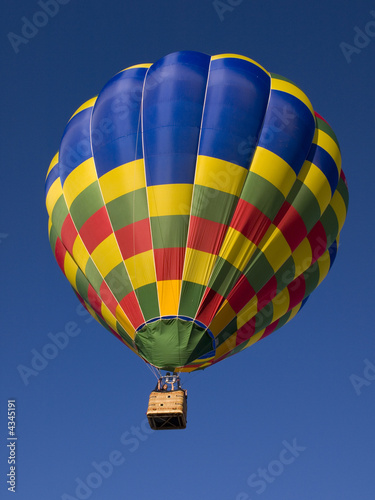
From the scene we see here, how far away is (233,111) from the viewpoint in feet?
44.1

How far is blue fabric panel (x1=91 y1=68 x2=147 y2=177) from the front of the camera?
1347cm

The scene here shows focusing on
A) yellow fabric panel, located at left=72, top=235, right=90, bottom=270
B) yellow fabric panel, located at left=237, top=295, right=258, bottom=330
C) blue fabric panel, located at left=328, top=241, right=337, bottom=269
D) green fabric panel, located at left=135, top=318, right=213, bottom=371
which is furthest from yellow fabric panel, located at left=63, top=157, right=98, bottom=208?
blue fabric panel, located at left=328, top=241, right=337, bottom=269

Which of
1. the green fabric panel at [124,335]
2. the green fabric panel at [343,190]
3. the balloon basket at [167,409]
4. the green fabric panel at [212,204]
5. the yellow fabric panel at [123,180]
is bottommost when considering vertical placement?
the balloon basket at [167,409]

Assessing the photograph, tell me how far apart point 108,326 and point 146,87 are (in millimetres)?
4082

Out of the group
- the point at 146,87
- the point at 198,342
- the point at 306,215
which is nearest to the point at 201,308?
the point at 198,342

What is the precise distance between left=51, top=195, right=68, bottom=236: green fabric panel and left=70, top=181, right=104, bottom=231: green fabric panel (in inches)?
15.7

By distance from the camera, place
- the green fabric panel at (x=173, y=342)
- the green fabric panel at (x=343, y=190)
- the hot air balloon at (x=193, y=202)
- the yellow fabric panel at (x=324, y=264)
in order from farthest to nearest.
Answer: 1. the yellow fabric panel at (x=324, y=264)
2. the green fabric panel at (x=343, y=190)
3. the hot air balloon at (x=193, y=202)
4. the green fabric panel at (x=173, y=342)

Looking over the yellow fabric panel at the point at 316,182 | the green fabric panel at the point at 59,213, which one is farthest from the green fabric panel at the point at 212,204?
the green fabric panel at the point at 59,213

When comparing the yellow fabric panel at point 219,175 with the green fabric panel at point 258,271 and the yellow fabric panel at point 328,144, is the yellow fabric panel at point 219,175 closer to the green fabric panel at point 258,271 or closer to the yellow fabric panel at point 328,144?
the green fabric panel at point 258,271

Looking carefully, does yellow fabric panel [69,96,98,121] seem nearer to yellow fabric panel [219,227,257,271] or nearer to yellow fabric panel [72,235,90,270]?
yellow fabric panel [72,235,90,270]

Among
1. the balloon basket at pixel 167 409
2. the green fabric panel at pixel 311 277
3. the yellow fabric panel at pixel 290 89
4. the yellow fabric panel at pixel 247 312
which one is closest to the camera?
the balloon basket at pixel 167 409

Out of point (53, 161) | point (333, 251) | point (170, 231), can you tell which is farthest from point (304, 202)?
point (53, 161)

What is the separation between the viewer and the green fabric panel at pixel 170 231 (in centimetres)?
1276

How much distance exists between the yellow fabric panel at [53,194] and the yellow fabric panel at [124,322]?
259cm
